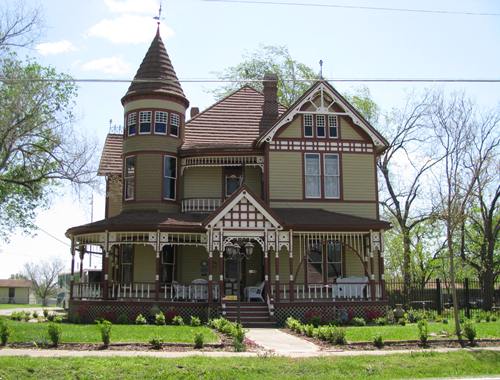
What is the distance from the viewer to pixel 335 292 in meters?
24.8

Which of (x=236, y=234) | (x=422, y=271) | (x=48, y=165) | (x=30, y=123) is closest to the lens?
(x=236, y=234)

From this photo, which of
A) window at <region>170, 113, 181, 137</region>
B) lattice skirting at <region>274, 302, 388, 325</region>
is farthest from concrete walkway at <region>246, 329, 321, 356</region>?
window at <region>170, 113, 181, 137</region>

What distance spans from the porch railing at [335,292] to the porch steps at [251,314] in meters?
0.92

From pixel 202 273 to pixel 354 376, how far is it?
608 inches

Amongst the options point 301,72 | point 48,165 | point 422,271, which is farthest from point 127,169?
point 422,271

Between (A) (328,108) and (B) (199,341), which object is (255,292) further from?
(B) (199,341)

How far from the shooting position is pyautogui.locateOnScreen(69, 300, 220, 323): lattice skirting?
2334 centimetres

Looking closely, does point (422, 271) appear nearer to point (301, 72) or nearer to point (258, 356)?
point (301, 72)

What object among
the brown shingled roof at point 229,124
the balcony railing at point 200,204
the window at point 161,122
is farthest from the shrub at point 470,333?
the window at point 161,122

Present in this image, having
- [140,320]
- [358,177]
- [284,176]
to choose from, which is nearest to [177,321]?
[140,320]

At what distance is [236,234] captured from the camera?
23.7 meters

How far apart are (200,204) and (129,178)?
383 centimetres

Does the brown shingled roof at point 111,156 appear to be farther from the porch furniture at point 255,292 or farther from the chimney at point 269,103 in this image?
the porch furniture at point 255,292

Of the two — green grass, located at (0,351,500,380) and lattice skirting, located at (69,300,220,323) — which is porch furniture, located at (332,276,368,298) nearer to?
lattice skirting, located at (69,300,220,323)
